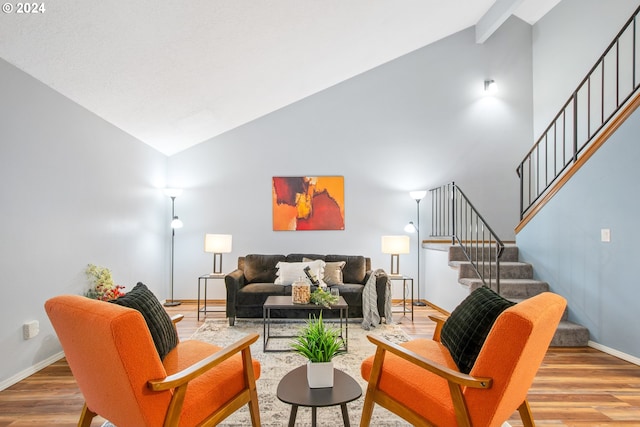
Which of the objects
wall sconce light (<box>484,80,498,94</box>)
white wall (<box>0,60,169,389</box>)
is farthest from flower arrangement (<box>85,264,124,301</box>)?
wall sconce light (<box>484,80,498,94</box>)

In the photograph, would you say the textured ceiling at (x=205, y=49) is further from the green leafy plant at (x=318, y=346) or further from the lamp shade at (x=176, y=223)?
the green leafy plant at (x=318, y=346)

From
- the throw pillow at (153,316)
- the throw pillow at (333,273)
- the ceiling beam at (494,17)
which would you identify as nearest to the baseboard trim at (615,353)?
the throw pillow at (333,273)

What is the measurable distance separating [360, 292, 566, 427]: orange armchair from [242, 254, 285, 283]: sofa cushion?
3.29 meters

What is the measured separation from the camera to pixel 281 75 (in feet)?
15.4

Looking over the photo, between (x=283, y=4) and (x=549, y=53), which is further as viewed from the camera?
(x=549, y=53)

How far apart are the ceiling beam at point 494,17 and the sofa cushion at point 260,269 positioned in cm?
465

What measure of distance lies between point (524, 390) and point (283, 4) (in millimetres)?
3384

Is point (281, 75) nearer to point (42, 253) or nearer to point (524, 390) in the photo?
point (42, 253)

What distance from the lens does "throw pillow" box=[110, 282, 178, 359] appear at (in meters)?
2.00

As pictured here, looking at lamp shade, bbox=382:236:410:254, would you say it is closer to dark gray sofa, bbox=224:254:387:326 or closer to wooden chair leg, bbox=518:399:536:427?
dark gray sofa, bbox=224:254:387:326

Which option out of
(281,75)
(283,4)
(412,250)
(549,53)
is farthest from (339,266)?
(549,53)

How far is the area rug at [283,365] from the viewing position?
2.24 meters

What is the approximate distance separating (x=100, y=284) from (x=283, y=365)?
6.74ft

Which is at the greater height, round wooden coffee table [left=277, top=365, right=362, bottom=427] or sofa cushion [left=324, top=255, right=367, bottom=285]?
sofa cushion [left=324, top=255, right=367, bottom=285]
